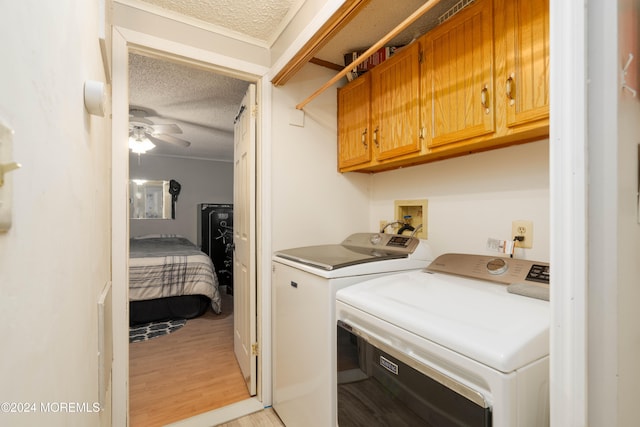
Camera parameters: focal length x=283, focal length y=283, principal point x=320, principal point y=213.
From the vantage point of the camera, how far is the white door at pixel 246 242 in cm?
191

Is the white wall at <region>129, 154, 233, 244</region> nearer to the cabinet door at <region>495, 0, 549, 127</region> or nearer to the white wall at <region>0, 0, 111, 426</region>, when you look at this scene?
the white wall at <region>0, 0, 111, 426</region>

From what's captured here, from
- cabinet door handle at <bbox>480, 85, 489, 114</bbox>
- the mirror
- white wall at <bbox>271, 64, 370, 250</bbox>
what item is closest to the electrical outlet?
cabinet door handle at <bbox>480, 85, 489, 114</bbox>

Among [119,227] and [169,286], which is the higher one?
[119,227]

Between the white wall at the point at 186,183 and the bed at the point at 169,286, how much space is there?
205 centimetres

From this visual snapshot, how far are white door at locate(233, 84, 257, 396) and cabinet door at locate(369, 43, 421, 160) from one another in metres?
0.82

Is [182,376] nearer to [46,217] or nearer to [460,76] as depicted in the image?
[46,217]

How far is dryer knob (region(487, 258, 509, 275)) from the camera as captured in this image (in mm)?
1201

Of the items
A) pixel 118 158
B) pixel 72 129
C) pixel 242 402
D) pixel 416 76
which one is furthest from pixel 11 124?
pixel 242 402

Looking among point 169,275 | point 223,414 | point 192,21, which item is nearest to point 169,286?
point 169,275

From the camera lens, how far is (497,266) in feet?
4.05

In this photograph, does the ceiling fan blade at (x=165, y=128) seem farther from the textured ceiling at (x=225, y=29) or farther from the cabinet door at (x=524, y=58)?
the cabinet door at (x=524, y=58)

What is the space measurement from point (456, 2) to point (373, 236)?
4.53 feet

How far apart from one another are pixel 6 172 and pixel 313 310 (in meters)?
1.21

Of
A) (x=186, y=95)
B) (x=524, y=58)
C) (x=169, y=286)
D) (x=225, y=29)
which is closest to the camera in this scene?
(x=524, y=58)
